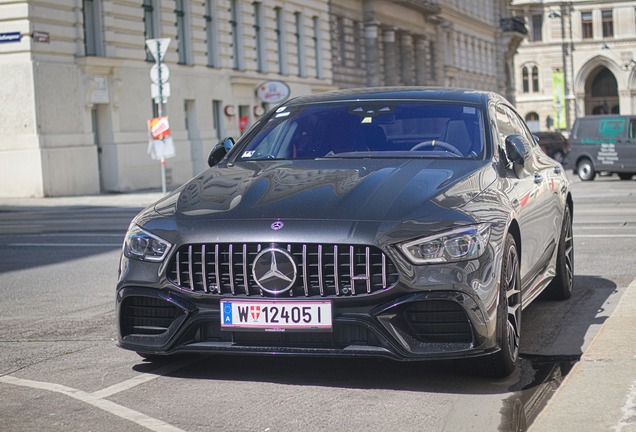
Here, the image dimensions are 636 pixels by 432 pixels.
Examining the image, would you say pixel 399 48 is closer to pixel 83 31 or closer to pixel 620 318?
pixel 83 31

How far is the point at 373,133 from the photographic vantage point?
24.4 feet

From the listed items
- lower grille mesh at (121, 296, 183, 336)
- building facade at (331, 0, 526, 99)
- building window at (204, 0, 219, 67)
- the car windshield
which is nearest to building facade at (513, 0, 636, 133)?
building facade at (331, 0, 526, 99)

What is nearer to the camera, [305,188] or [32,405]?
[32,405]

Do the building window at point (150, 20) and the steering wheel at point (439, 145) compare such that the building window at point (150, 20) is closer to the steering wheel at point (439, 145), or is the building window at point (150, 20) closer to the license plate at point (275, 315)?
the steering wheel at point (439, 145)

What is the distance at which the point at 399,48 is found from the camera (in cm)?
6397

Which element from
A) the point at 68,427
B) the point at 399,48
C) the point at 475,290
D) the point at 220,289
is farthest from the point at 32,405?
the point at 399,48

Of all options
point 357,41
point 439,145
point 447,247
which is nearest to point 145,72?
point 357,41

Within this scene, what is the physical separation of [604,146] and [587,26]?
87.7m

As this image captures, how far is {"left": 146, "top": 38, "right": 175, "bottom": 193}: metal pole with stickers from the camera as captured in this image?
29.0m

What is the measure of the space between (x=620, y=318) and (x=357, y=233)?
252 cm

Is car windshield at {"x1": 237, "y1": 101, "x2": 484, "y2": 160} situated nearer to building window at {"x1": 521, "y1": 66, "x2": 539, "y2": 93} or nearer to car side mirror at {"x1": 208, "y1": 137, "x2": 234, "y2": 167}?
car side mirror at {"x1": 208, "y1": 137, "x2": 234, "y2": 167}

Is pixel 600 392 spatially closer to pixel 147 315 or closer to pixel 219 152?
pixel 147 315

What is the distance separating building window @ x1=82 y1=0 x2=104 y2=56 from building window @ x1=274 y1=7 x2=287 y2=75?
1399 centimetres

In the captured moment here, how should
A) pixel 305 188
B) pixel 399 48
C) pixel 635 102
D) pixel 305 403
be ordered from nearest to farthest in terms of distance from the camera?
pixel 305 403 < pixel 305 188 < pixel 399 48 < pixel 635 102
